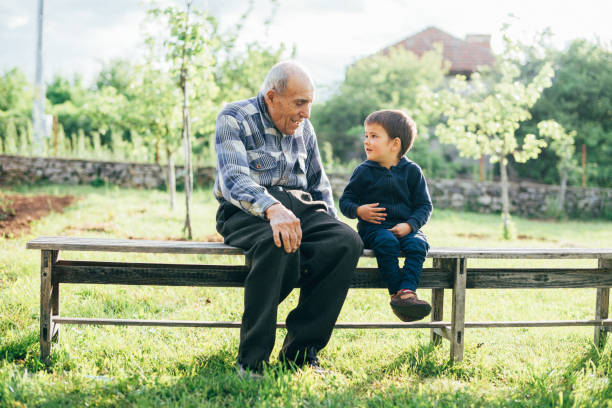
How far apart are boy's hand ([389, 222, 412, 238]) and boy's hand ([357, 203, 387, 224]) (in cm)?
9

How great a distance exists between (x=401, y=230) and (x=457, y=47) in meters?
25.3

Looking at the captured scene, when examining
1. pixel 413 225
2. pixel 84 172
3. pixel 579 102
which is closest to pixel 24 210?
pixel 84 172

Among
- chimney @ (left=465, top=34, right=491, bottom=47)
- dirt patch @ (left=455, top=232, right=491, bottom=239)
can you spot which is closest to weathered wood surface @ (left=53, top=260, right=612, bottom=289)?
dirt patch @ (left=455, top=232, right=491, bottom=239)

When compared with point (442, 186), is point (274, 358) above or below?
below

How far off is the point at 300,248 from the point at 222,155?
64 centimetres

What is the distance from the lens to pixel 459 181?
44.5 feet

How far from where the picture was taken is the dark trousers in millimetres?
2553

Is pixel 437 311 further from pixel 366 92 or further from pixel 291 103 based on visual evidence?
pixel 366 92

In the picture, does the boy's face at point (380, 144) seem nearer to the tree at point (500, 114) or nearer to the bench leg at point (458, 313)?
the bench leg at point (458, 313)

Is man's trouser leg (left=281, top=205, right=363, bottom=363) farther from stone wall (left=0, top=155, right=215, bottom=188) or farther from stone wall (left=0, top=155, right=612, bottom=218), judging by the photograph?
stone wall (left=0, top=155, right=612, bottom=218)

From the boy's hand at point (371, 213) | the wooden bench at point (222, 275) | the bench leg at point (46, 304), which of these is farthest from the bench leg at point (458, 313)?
A: the bench leg at point (46, 304)

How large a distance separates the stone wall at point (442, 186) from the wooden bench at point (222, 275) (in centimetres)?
990

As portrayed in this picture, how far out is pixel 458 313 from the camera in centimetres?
303

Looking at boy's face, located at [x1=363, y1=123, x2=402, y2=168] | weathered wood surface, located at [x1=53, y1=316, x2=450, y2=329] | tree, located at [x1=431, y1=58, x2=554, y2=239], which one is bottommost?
weathered wood surface, located at [x1=53, y1=316, x2=450, y2=329]
